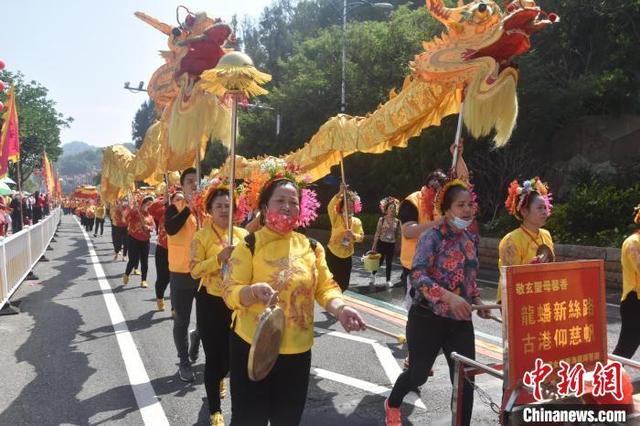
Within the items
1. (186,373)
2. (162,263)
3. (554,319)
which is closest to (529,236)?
(554,319)

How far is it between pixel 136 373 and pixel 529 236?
155 inches

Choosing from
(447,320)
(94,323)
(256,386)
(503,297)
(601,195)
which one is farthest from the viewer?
(601,195)

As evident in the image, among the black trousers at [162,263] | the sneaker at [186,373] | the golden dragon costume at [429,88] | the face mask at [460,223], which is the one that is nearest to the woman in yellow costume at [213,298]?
the golden dragon costume at [429,88]

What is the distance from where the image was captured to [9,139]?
10.6 meters

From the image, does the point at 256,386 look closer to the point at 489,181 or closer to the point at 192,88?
the point at 192,88

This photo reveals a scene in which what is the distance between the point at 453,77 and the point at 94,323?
19.4 feet

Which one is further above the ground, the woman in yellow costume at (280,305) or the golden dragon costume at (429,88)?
the golden dragon costume at (429,88)

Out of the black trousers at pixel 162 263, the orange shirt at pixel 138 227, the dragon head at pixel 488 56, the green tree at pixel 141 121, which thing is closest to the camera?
the dragon head at pixel 488 56

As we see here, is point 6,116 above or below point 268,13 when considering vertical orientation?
below

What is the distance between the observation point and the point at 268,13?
47531mm

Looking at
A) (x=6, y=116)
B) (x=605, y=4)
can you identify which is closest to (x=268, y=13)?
(x=605, y=4)

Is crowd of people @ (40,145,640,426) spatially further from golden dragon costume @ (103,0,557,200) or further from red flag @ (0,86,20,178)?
red flag @ (0,86,20,178)

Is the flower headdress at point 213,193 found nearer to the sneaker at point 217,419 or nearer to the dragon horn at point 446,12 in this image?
the sneaker at point 217,419

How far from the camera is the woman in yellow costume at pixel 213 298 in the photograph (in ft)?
13.3
